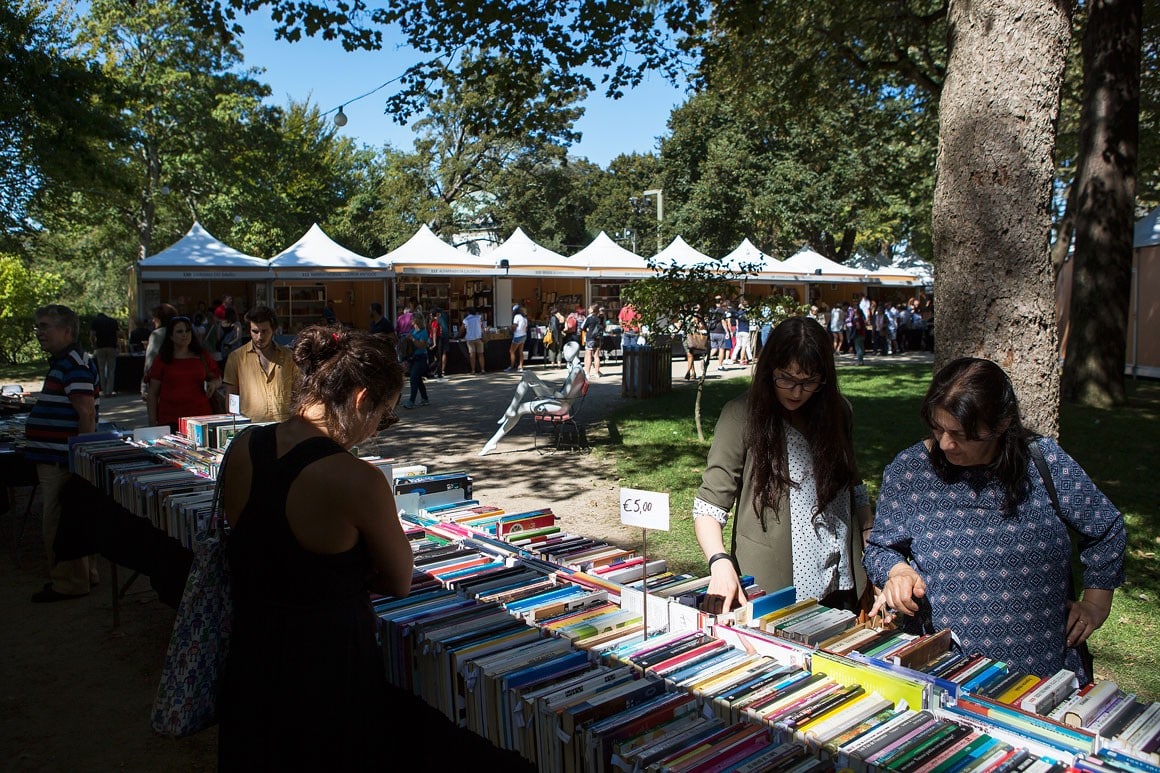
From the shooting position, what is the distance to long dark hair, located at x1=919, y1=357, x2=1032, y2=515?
2119mm

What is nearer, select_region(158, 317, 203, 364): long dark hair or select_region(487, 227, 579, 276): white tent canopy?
select_region(158, 317, 203, 364): long dark hair

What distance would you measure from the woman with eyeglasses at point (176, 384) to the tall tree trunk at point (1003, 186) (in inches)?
201

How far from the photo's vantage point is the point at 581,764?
1798 mm

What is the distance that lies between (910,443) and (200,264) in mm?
15415

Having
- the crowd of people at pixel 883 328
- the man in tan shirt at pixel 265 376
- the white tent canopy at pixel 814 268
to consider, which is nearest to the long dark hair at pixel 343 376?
the man in tan shirt at pixel 265 376

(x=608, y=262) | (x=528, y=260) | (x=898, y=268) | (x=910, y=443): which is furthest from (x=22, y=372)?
(x=898, y=268)

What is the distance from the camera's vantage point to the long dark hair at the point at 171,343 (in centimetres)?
588

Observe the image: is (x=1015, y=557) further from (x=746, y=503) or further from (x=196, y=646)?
(x=196, y=646)

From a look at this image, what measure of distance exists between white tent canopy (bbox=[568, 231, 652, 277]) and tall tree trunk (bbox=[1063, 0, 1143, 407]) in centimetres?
1222

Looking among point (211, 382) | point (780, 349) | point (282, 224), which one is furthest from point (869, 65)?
point (282, 224)

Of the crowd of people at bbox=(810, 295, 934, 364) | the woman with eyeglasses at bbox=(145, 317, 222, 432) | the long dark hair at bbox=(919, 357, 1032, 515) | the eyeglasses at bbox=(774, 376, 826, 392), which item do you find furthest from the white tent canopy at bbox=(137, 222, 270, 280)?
the long dark hair at bbox=(919, 357, 1032, 515)

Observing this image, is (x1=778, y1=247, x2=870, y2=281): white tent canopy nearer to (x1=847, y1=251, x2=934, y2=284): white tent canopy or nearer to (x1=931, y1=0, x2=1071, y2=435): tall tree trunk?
(x1=847, y1=251, x2=934, y2=284): white tent canopy

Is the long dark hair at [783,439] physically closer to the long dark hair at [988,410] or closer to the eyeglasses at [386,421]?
the long dark hair at [988,410]

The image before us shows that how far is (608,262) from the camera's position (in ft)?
77.6
